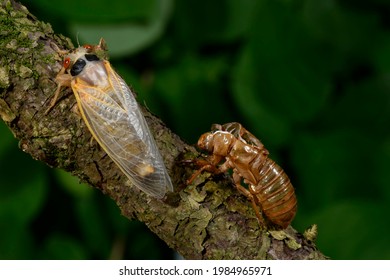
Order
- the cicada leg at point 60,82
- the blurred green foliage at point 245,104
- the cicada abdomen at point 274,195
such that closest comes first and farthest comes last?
the cicada leg at point 60,82 → the cicada abdomen at point 274,195 → the blurred green foliage at point 245,104

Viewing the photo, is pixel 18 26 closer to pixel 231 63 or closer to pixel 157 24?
pixel 157 24

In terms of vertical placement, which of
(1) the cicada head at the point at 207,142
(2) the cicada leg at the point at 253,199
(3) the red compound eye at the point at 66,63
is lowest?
(2) the cicada leg at the point at 253,199

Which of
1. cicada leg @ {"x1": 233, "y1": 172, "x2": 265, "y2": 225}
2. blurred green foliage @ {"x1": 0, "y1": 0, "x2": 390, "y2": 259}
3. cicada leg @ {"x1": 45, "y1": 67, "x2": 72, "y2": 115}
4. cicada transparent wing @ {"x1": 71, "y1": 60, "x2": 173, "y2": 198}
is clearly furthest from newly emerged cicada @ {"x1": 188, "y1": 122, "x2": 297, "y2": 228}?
blurred green foliage @ {"x1": 0, "y1": 0, "x2": 390, "y2": 259}

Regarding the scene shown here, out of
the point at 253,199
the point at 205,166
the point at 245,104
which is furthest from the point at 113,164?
the point at 245,104

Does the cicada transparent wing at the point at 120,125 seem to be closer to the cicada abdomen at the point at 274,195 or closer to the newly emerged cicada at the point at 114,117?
the newly emerged cicada at the point at 114,117

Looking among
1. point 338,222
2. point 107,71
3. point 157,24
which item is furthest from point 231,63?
point 107,71

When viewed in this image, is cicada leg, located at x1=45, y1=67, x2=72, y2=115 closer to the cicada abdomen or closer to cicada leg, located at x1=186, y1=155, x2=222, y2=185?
cicada leg, located at x1=186, y1=155, x2=222, y2=185

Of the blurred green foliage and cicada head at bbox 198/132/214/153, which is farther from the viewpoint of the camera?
the blurred green foliage

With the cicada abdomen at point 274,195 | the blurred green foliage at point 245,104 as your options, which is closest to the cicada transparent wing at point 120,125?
the cicada abdomen at point 274,195
